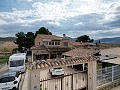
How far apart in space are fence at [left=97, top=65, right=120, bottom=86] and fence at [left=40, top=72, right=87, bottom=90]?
1674mm

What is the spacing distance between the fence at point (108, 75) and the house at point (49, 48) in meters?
25.4

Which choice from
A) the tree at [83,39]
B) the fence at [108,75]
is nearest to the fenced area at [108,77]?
the fence at [108,75]

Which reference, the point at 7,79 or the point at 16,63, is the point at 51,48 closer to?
the point at 16,63

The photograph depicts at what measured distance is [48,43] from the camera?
127ft

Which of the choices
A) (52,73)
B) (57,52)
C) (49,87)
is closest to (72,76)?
(49,87)

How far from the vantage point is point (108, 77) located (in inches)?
447

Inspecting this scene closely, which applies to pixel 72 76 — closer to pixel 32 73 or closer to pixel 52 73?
pixel 32 73

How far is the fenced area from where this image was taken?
10.5m

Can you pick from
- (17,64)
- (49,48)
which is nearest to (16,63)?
(17,64)

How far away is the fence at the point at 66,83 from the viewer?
25.6ft

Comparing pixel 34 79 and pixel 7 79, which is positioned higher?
pixel 34 79

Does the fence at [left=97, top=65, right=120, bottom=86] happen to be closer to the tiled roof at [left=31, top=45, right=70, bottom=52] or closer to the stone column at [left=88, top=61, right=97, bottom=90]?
the stone column at [left=88, top=61, right=97, bottom=90]

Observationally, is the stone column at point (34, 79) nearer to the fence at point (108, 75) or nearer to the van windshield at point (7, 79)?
the fence at point (108, 75)

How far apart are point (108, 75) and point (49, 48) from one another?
86.6 feet
